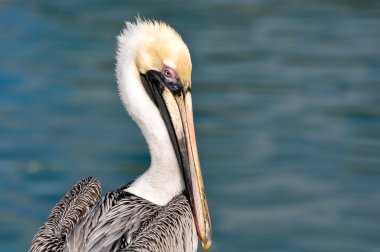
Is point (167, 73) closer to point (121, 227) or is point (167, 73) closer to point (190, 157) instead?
point (190, 157)

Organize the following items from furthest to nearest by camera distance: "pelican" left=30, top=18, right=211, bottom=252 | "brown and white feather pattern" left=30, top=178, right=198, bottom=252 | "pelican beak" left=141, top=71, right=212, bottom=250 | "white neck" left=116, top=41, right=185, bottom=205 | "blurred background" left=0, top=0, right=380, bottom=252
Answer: "blurred background" left=0, top=0, right=380, bottom=252 < "white neck" left=116, top=41, right=185, bottom=205 < "pelican beak" left=141, top=71, right=212, bottom=250 < "pelican" left=30, top=18, right=211, bottom=252 < "brown and white feather pattern" left=30, top=178, right=198, bottom=252

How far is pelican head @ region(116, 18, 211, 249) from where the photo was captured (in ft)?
21.3

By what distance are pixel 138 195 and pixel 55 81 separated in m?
5.75

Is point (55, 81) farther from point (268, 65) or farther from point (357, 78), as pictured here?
point (357, 78)

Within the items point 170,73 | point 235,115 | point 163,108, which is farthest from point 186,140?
point 235,115

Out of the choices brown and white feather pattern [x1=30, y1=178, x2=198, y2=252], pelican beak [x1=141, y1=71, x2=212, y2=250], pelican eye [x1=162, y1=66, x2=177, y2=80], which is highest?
pelican eye [x1=162, y1=66, x2=177, y2=80]

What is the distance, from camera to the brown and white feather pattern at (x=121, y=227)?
6059 millimetres

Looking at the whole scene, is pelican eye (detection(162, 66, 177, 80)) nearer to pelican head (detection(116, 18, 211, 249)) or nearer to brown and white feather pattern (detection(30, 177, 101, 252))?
pelican head (detection(116, 18, 211, 249))

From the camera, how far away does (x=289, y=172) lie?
10.2 metres

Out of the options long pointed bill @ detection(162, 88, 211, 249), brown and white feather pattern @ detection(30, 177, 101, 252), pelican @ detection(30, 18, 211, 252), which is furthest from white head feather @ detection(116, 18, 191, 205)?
brown and white feather pattern @ detection(30, 177, 101, 252)

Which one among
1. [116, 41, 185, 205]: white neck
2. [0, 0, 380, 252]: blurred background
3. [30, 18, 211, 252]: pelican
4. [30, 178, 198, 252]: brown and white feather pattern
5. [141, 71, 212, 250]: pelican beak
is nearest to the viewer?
[30, 178, 198, 252]: brown and white feather pattern

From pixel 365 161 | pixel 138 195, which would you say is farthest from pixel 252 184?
pixel 138 195

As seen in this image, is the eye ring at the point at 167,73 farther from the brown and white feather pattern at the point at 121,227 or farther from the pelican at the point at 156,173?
the brown and white feather pattern at the point at 121,227

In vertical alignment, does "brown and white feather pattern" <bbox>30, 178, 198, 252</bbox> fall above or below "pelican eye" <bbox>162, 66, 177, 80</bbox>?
below
